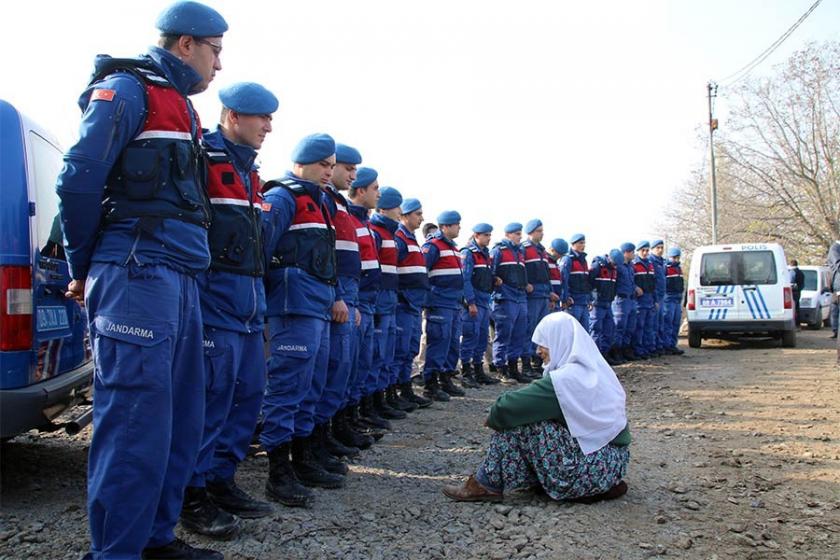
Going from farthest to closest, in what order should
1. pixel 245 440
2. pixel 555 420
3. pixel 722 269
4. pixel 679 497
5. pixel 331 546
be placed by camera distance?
1. pixel 722 269
2. pixel 679 497
3. pixel 555 420
4. pixel 245 440
5. pixel 331 546

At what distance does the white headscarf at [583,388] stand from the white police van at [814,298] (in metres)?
19.4

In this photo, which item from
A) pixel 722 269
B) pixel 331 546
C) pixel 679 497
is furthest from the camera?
pixel 722 269

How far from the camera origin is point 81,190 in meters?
2.42

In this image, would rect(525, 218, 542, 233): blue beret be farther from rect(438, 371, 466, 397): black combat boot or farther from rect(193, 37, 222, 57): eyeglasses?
rect(193, 37, 222, 57): eyeglasses

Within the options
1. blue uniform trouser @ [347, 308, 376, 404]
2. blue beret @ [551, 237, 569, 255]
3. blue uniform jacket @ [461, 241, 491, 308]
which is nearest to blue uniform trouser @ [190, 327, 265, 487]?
blue uniform trouser @ [347, 308, 376, 404]

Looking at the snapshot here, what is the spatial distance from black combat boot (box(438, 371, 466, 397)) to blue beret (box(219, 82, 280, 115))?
5.52 metres

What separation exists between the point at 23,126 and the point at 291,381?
1995 millimetres

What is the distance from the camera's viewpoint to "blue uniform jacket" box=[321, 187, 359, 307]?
4.81m

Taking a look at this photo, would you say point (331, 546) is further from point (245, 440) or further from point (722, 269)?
point (722, 269)

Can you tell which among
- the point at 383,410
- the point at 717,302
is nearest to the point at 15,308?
the point at 383,410

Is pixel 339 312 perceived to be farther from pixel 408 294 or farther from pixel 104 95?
pixel 408 294

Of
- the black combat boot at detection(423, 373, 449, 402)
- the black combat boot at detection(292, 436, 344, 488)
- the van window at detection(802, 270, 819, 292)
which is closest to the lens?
the black combat boot at detection(292, 436, 344, 488)

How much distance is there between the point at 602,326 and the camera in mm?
12906

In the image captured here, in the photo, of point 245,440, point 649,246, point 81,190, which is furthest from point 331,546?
point 649,246
